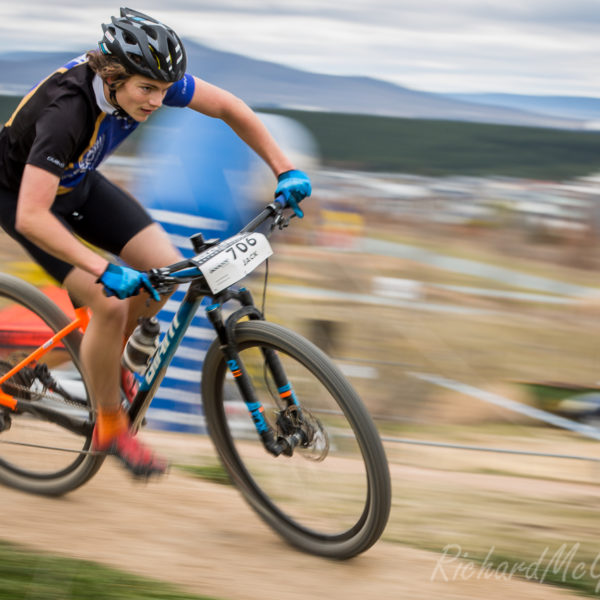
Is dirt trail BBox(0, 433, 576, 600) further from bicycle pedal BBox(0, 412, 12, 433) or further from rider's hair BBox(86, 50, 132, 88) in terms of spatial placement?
rider's hair BBox(86, 50, 132, 88)

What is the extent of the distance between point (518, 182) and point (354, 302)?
737 inches

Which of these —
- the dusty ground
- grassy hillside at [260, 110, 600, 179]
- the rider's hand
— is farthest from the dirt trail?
grassy hillside at [260, 110, 600, 179]

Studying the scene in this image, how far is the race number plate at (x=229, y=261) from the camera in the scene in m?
2.96

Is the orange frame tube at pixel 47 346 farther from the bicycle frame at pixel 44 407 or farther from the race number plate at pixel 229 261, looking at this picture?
the race number plate at pixel 229 261

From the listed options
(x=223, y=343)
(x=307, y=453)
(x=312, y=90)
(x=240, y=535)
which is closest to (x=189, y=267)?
(x=223, y=343)

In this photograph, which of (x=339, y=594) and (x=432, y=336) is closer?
(x=339, y=594)

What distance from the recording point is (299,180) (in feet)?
10.6

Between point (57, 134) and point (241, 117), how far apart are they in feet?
2.69

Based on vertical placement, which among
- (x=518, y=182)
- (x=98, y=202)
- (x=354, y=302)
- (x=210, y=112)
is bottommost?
(x=518, y=182)

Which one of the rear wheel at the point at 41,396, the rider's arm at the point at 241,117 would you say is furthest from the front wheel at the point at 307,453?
the rider's arm at the point at 241,117

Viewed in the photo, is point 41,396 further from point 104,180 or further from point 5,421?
point 104,180

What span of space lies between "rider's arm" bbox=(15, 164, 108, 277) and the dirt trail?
1.13 meters

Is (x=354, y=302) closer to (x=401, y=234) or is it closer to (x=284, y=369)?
(x=401, y=234)

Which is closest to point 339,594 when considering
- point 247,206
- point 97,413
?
point 97,413
